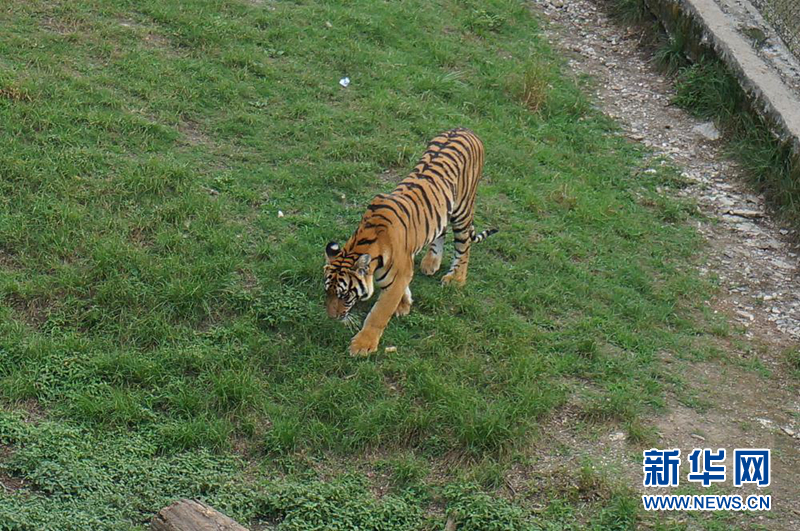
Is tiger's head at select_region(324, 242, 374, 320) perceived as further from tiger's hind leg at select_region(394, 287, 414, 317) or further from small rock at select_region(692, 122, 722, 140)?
small rock at select_region(692, 122, 722, 140)

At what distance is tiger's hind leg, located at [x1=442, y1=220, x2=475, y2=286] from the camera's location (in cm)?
597

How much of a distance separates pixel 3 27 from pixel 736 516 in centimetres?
634

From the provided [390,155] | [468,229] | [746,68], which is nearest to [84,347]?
[468,229]

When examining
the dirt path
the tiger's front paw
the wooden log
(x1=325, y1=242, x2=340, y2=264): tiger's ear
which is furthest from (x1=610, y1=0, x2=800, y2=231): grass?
the wooden log

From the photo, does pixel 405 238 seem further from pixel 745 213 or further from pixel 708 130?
pixel 708 130

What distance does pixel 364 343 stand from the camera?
5.26 meters

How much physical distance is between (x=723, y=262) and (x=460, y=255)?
6.73 feet

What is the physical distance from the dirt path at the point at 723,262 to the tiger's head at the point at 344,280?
1.50m

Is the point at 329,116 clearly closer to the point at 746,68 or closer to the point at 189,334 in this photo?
the point at 189,334

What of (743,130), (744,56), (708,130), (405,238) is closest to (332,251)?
(405,238)

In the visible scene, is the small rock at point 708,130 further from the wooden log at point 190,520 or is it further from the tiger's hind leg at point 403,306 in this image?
the wooden log at point 190,520

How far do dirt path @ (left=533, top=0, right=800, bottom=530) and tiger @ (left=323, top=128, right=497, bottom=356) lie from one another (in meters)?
1.40

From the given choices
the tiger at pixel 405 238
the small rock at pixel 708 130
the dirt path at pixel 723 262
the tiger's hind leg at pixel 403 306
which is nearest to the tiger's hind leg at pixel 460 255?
the tiger at pixel 405 238

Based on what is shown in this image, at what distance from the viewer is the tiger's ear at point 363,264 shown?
502 centimetres
